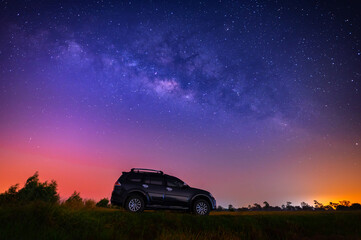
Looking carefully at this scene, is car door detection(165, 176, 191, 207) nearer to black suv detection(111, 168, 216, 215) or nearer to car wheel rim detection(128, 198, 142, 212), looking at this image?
black suv detection(111, 168, 216, 215)

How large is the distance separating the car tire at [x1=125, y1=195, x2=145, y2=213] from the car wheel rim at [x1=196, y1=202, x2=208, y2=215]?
278cm

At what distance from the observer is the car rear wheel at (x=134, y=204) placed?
418 inches

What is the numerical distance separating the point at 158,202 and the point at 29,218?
534cm

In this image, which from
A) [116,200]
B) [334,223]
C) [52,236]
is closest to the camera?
[52,236]

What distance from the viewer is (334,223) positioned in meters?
11.6

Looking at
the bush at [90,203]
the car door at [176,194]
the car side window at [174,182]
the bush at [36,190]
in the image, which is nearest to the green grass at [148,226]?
the car door at [176,194]

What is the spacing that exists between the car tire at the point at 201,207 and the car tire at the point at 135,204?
2622 millimetres

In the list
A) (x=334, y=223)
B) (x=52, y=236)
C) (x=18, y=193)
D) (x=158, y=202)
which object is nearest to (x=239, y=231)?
(x=158, y=202)

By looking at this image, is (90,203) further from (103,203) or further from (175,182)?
(103,203)

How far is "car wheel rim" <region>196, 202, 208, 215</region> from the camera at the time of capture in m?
11.4

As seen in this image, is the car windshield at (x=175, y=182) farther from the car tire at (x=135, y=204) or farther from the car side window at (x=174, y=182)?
the car tire at (x=135, y=204)

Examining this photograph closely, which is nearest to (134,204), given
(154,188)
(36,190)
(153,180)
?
(154,188)

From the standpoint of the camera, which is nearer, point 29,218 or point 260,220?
point 29,218

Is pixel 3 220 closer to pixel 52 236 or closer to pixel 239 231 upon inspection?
pixel 52 236
